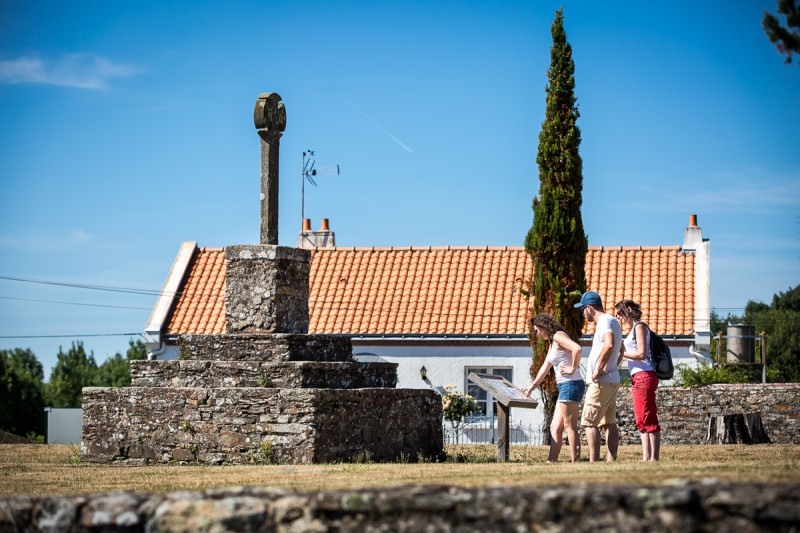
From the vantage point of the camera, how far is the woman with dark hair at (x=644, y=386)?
1091 cm

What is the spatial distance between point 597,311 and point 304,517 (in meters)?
5.95

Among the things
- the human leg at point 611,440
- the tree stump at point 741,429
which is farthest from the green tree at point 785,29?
the tree stump at point 741,429

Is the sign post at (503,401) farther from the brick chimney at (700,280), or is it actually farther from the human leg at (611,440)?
the brick chimney at (700,280)

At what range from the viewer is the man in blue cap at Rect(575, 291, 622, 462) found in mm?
11227

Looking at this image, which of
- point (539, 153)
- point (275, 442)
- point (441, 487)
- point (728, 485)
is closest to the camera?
point (728, 485)

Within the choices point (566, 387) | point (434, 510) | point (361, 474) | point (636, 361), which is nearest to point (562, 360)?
point (566, 387)

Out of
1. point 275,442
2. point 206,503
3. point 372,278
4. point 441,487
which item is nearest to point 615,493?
point 441,487

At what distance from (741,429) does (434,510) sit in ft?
42.2

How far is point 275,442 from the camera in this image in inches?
488

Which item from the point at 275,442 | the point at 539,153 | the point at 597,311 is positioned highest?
the point at 539,153

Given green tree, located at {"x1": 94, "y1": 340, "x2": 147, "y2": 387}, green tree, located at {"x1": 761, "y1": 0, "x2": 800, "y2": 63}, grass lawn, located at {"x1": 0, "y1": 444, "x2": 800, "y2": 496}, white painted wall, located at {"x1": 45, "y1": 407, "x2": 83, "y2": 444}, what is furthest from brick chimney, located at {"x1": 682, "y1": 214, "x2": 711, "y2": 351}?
green tree, located at {"x1": 94, "y1": 340, "x2": 147, "y2": 387}

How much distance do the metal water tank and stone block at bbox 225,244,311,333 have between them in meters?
22.1

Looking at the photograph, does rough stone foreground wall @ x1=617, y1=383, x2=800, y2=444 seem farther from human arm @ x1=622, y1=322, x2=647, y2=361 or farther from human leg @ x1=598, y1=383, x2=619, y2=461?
human arm @ x1=622, y1=322, x2=647, y2=361

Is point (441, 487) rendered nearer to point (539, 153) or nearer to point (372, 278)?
point (539, 153)
